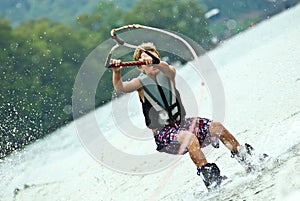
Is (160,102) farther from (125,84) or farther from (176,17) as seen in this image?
(176,17)

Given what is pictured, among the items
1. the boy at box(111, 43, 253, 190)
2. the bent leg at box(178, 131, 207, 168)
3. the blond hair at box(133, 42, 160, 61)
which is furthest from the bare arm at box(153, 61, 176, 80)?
the bent leg at box(178, 131, 207, 168)

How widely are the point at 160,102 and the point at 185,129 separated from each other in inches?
12.5

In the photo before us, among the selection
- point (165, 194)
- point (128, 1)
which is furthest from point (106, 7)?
point (165, 194)

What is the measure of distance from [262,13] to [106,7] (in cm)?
1502

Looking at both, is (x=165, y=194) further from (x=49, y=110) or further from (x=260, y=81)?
(x=49, y=110)

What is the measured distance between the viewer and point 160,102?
6594 mm

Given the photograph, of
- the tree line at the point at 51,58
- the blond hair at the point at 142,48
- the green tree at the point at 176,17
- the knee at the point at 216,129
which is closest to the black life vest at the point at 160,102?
the blond hair at the point at 142,48

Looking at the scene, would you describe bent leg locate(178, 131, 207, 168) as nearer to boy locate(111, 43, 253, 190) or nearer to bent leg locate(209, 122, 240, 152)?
boy locate(111, 43, 253, 190)

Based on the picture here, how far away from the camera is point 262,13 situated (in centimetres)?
6688

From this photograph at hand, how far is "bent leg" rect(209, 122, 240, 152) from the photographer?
21.4 feet

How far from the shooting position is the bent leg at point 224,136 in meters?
6.51

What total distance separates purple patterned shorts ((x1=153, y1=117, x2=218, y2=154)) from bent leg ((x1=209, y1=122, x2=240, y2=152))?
1.9 inches

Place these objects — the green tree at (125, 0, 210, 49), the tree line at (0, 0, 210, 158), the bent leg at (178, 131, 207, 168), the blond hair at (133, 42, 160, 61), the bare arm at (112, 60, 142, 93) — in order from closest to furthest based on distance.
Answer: the bent leg at (178, 131, 207, 168), the bare arm at (112, 60, 142, 93), the blond hair at (133, 42, 160, 61), the tree line at (0, 0, 210, 158), the green tree at (125, 0, 210, 49)

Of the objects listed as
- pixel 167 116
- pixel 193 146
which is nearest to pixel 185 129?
pixel 167 116
